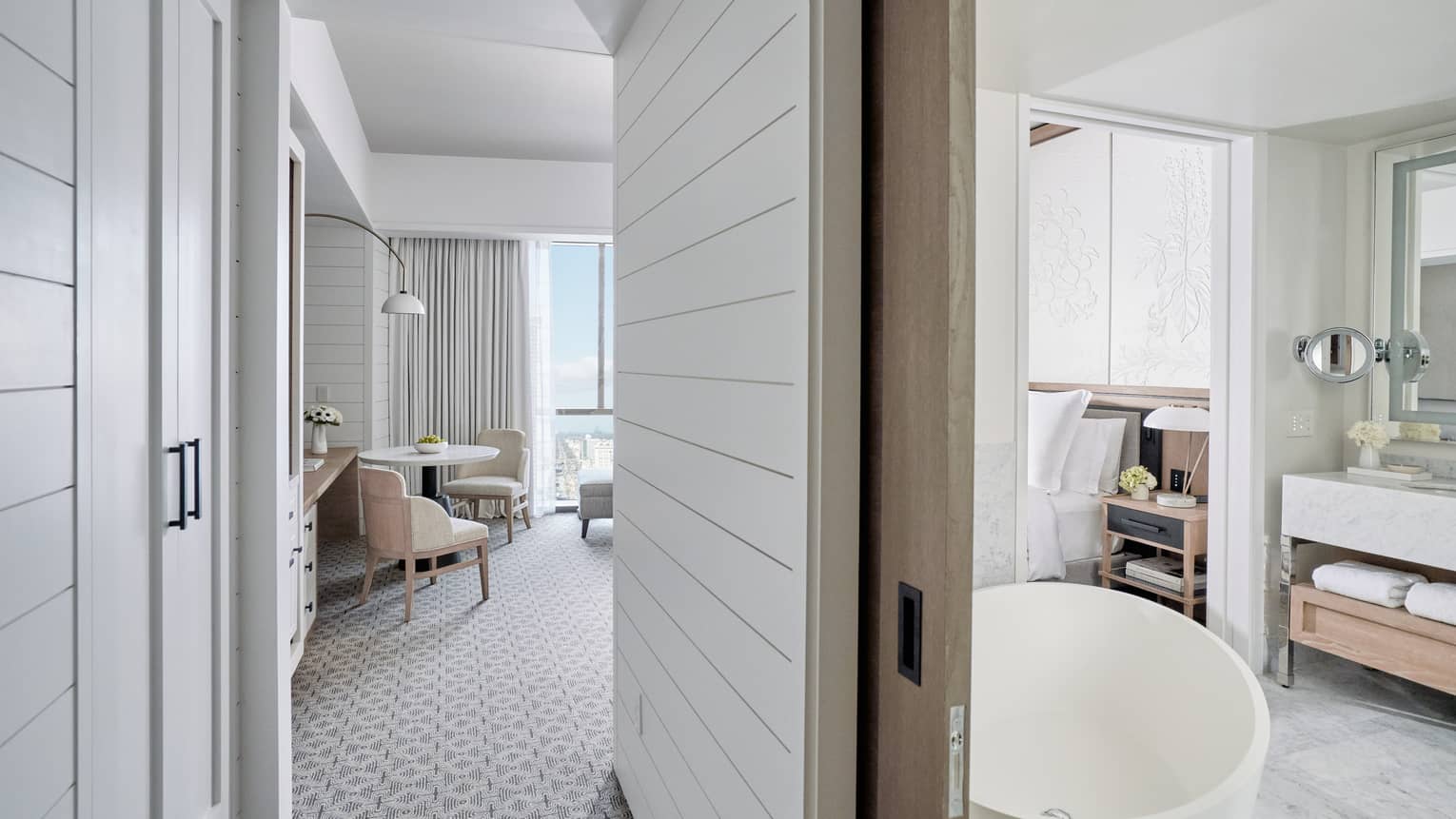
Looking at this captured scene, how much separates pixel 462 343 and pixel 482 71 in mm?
3018

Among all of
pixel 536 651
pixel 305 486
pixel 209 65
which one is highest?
pixel 209 65

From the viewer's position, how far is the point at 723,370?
1436mm

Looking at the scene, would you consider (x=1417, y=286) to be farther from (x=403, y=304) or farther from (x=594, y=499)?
(x=403, y=304)

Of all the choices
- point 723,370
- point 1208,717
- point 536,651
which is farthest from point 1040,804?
point 536,651

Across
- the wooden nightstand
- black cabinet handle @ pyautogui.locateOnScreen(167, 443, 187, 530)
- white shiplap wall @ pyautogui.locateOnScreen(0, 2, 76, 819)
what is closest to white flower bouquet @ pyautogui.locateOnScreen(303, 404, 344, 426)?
black cabinet handle @ pyautogui.locateOnScreen(167, 443, 187, 530)

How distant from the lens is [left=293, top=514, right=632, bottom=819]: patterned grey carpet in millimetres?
2365

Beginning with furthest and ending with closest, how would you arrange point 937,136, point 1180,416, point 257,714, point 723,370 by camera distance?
1. point 1180,416
2. point 257,714
3. point 723,370
4. point 937,136

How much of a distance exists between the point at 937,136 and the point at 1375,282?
3.57 meters

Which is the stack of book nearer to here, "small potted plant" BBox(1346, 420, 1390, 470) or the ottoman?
"small potted plant" BBox(1346, 420, 1390, 470)

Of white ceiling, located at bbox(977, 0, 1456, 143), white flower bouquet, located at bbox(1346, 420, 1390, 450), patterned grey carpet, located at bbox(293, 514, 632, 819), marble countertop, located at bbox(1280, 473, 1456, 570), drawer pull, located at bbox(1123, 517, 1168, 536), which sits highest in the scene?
white ceiling, located at bbox(977, 0, 1456, 143)

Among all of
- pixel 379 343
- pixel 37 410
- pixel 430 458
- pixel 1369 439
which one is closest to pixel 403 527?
pixel 430 458

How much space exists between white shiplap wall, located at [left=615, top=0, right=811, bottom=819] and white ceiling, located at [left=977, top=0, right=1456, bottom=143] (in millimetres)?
812

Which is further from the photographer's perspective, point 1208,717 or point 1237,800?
point 1208,717

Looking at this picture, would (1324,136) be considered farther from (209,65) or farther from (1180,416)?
(209,65)
